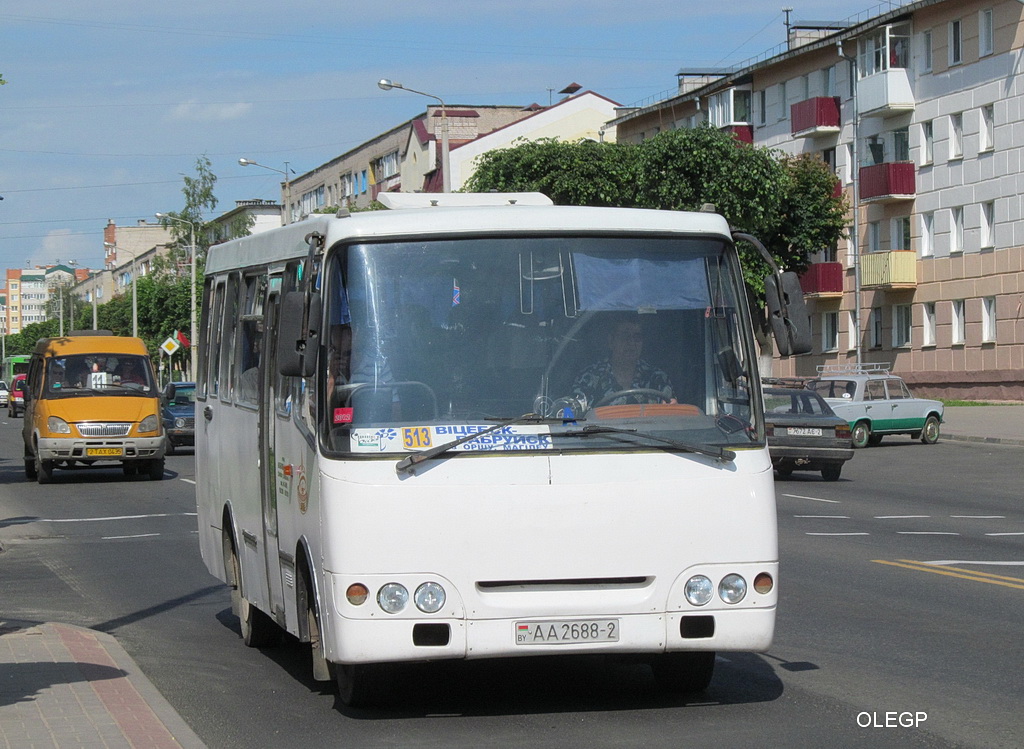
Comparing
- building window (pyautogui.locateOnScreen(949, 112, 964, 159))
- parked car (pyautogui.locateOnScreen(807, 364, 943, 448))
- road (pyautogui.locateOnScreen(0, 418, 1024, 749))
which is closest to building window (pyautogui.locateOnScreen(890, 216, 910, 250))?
building window (pyautogui.locateOnScreen(949, 112, 964, 159))

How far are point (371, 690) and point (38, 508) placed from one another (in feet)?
52.6

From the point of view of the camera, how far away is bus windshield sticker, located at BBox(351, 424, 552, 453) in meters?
7.05

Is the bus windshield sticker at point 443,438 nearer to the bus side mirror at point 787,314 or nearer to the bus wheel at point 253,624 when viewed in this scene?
the bus side mirror at point 787,314

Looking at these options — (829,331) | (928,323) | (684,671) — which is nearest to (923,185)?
(928,323)

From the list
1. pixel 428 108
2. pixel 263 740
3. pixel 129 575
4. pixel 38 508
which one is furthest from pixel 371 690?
pixel 428 108

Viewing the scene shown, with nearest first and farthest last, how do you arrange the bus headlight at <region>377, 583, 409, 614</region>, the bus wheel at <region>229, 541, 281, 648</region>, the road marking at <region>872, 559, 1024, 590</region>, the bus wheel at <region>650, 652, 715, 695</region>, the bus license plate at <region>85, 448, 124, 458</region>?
1. the bus headlight at <region>377, 583, 409, 614</region>
2. the bus wheel at <region>650, 652, 715, 695</region>
3. the bus wheel at <region>229, 541, 281, 648</region>
4. the road marking at <region>872, 559, 1024, 590</region>
5. the bus license plate at <region>85, 448, 124, 458</region>

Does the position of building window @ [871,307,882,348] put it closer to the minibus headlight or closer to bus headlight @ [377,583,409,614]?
the minibus headlight

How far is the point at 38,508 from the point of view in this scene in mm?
22234

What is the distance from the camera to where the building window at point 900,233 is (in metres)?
52.6

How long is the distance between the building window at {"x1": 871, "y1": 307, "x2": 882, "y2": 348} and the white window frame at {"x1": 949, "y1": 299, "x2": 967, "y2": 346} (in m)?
4.24

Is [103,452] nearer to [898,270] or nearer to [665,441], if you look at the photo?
[665,441]

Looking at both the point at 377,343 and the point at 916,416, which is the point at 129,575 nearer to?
the point at 377,343

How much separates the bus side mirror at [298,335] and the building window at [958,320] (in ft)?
148

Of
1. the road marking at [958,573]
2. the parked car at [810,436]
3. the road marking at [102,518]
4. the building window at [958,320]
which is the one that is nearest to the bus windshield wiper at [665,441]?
the road marking at [958,573]
